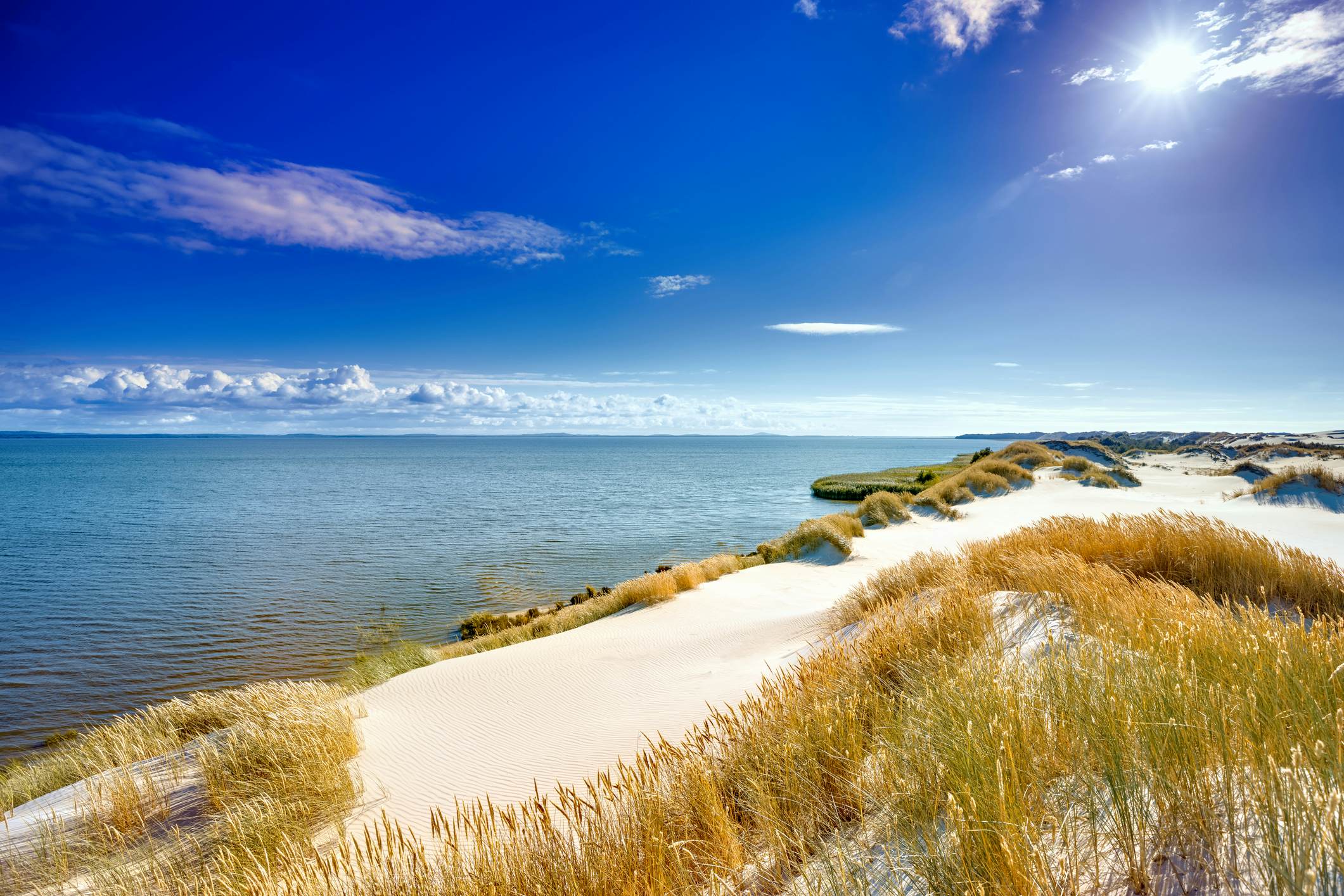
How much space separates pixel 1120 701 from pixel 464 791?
211 inches

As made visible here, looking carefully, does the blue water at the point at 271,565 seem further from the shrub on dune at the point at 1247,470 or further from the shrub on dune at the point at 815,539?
the shrub on dune at the point at 1247,470

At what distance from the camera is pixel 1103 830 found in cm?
226

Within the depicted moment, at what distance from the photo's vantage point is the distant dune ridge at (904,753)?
2.15 metres

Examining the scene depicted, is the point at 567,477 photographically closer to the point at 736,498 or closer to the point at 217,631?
the point at 736,498

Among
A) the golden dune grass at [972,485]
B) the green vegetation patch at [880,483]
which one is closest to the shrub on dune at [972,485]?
the golden dune grass at [972,485]

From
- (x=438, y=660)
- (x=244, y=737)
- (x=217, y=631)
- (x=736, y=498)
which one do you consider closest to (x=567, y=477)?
(x=736, y=498)

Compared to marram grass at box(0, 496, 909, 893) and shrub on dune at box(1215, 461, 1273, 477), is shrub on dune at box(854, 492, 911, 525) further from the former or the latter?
marram grass at box(0, 496, 909, 893)

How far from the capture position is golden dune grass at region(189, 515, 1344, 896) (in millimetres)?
2027

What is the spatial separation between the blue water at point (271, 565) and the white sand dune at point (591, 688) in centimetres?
669

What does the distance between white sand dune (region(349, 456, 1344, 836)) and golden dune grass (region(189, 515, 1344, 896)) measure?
593mm

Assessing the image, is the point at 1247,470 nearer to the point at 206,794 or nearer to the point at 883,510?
the point at 883,510

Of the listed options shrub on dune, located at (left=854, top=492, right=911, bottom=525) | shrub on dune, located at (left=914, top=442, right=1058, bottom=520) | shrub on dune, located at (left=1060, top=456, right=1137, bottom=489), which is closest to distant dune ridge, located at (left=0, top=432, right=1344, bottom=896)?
shrub on dune, located at (left=854, top=492, right=911, bottom=525)

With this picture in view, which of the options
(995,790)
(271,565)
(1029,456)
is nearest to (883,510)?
(1029,456)

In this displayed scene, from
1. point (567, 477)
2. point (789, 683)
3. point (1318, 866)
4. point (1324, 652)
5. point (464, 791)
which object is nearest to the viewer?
point (1318, 866)
